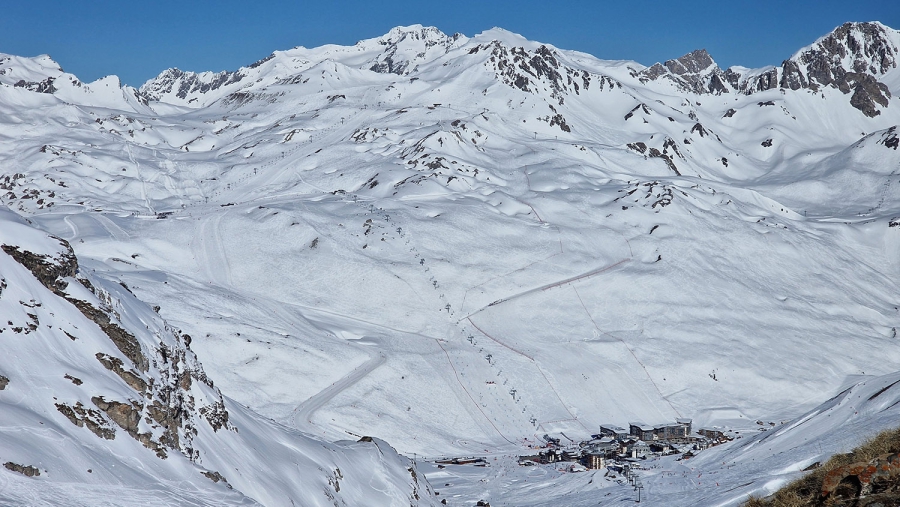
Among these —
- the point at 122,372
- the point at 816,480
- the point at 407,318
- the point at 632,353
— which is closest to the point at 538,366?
the point at 632,353

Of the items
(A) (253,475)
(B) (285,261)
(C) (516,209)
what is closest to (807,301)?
(C) (516,209)

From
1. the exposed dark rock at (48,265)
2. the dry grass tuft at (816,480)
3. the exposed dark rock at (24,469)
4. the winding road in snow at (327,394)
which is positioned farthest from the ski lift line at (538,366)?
the dry grass tuft at (816,480)

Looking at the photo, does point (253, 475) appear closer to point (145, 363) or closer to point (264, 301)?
point (145, 363)

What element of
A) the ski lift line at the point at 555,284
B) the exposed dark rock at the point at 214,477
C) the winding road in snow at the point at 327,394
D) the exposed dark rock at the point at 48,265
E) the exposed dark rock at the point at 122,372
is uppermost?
the ski lift line at the point at 555,284

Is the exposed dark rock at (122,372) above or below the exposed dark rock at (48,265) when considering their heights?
below

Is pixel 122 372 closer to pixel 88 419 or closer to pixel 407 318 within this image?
pixel 88 419

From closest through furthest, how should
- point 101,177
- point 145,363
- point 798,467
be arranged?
point 145,363, point 798,467, point 101,177

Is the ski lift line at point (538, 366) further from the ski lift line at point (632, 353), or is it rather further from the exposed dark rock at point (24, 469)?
the exposed dark rock at point (24, 469)
